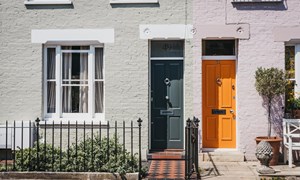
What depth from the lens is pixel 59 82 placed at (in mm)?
10977

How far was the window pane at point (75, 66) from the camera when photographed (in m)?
11.1

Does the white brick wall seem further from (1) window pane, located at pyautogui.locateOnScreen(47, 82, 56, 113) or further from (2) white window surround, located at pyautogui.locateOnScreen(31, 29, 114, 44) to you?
(1) window pane, located at pyautogui.locateOnScreen(47, 82, 56, 113)

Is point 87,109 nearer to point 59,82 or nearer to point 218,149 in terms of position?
point 59,82

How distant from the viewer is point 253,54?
10453mm

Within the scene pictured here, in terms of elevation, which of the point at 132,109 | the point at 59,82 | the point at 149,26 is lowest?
the point at 132,109

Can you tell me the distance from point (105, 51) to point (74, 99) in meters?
1.57

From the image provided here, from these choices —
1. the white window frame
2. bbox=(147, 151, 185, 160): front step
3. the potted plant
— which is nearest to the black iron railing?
bbox=(147, 151, 185, 160): front step

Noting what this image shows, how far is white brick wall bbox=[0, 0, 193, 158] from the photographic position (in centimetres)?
1066

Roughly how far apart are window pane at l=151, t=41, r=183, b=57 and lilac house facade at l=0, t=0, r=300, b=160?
0.09 feet

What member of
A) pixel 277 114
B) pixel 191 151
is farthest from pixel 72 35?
pixel 277 114

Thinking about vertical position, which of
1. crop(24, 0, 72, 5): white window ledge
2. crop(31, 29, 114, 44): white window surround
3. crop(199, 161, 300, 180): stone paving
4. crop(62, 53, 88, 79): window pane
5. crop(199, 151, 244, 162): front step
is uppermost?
crop(24, 0, 72, 5): white window ledge

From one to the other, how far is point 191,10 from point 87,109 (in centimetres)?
380

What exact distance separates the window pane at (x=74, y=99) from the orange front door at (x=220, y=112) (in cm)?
320

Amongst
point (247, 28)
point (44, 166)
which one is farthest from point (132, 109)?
point (247, 28)
